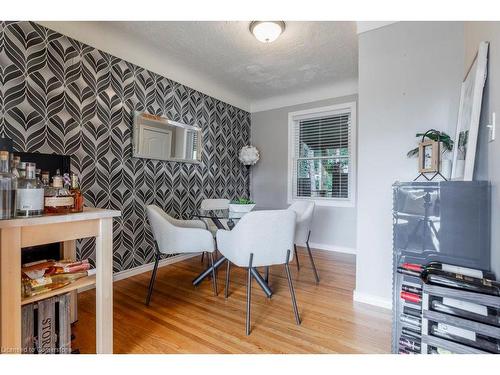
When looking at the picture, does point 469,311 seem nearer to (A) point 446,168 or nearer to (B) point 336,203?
(A) point 446,168

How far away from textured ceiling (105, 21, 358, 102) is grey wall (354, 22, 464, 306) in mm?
656

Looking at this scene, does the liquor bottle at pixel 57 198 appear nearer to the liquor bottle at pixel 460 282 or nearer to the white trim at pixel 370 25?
the liquor bottle at pixel 460 282

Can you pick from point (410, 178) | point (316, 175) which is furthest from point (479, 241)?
point (316, 175)

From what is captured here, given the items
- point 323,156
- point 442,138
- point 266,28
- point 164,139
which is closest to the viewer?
point 442,138

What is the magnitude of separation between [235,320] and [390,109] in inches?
82.8

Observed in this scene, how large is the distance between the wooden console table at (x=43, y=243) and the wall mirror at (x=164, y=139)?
1707 millimetres

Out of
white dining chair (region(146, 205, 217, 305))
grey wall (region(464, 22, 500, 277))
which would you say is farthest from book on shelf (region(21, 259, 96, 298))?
grey wall (region(464, 22, 500, 277))

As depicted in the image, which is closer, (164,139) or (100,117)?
(100,117)

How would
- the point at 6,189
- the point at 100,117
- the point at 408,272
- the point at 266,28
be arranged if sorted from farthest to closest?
the point at 100,117 < the point at 266,28 < the point at 408,272 < the point at 6,189

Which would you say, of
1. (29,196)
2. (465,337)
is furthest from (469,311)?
(29,196)

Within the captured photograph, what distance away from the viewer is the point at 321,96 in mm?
3883

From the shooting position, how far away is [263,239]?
1.74 metres

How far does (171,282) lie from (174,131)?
1.84 meters

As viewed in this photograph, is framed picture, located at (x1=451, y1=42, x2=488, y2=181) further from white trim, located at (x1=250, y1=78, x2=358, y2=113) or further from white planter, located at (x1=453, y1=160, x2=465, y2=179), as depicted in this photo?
white trim, located at (x1=250, y1=78, x2=358, y2=113)
